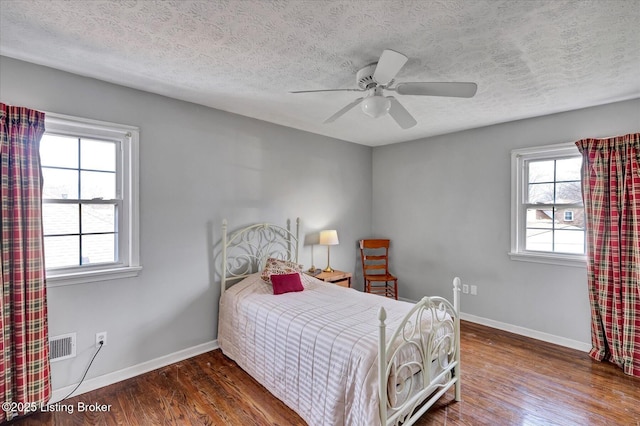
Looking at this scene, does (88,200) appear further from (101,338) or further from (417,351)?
(417,351)

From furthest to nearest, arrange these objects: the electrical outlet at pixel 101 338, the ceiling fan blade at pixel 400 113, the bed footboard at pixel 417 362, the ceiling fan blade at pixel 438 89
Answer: the electrical outlet at pixel 101 338 → the ceiling fan blade at pixel 400 113 → the ceiling fan blade at pixel 438 89 → the bed footboard at pixel 417 362

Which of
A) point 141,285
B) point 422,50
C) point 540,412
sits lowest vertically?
point 540,412

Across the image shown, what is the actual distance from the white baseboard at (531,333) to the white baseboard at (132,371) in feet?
10.5

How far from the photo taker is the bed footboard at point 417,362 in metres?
1.77

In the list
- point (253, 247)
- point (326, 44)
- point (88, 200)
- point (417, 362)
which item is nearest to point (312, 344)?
point (417, 362)

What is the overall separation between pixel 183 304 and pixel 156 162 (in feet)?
4.58

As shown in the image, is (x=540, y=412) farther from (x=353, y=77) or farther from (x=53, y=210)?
(x=53, y=210)

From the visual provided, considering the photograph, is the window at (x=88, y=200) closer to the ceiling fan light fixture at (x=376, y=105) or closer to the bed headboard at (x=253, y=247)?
the bed headboard at (x=253, y=247)

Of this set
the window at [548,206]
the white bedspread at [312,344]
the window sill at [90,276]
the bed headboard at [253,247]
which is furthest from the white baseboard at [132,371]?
the window at [548,206]

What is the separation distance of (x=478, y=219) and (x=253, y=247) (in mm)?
2872

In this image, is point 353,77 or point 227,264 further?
point 227,264

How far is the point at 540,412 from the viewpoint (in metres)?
2.20

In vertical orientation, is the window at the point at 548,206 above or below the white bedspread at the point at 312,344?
above

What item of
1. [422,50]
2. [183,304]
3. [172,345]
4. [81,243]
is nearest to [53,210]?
[81,243]
